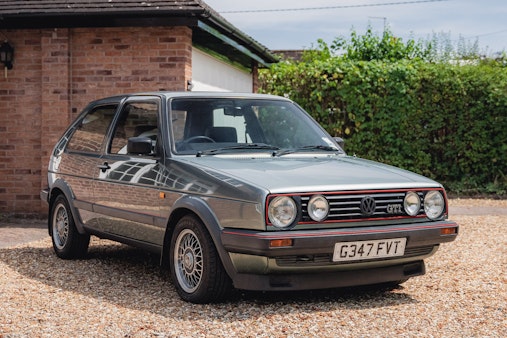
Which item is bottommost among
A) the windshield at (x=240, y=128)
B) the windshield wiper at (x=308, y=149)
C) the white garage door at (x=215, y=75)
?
the windshield wiper at (x=308, y=149)

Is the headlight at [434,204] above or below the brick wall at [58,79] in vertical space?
below

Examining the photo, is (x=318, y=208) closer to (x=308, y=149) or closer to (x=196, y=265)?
(x=196, y=265)

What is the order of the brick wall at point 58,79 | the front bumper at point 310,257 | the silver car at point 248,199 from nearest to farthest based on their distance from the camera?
the front bumper at point 310,257 → the silver car at point 248,199 → the brick wall at point 58,79

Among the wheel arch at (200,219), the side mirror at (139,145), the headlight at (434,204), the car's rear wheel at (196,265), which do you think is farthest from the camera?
the side mirror at (139,145)

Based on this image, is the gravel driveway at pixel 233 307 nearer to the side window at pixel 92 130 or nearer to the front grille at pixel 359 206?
the front grille at pixel 359 206

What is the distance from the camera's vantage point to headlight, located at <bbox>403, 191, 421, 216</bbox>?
231 inches

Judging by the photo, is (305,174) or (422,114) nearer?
(305,174)

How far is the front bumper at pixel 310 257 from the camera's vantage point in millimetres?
5301

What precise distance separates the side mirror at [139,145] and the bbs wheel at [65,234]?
72.1 inches

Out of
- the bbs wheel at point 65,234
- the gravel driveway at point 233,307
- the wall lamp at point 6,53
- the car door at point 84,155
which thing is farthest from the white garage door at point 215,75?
the gravel driveway at point 233,307

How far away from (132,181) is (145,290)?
0.96m

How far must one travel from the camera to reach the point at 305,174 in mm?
5754

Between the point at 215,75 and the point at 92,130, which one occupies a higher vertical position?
the point at 215,75

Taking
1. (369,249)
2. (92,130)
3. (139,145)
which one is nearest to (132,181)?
(139,145)
